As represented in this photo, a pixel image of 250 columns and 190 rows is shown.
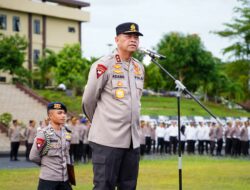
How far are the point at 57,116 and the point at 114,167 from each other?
2.39 metres

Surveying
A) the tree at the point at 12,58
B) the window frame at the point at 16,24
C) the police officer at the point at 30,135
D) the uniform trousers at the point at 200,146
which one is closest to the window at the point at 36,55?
the window frame at the point at 16,24

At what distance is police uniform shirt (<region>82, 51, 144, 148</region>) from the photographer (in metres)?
5.93

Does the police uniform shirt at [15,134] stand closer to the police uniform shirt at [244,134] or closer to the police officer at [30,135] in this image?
the police officer at [30,135]

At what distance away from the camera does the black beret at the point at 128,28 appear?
5977 millimetres

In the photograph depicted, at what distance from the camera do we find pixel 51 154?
321 inches

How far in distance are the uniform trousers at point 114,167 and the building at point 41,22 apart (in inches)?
2274

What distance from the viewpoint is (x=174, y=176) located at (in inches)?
730

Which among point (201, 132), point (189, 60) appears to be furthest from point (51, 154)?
point (189, 60)

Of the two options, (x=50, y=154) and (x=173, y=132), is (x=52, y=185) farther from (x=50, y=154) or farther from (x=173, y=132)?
(x=173, y=132)

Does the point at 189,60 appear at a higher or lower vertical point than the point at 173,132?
higher

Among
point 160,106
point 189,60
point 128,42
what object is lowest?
point 160,106

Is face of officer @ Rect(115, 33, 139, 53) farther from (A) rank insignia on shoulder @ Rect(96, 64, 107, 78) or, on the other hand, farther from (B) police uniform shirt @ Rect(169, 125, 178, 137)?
(B) police uniform shirt @ Rect(169, 125, 178, 137)

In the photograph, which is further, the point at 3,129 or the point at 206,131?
the point at 3,129

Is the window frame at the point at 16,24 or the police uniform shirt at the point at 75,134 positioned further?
the window frame at the point at 16,24
